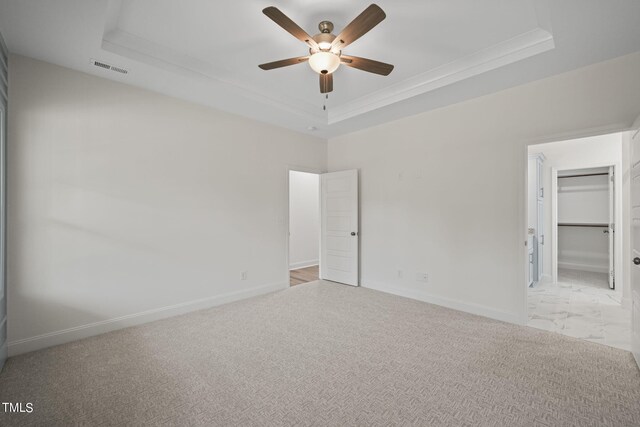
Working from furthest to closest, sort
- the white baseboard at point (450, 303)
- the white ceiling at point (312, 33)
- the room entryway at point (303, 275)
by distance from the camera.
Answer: the room entryway at point (303, 275)
the white baseboard at point (450, 303)
the white ceiling at point (312, 33)

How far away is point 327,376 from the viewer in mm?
2256

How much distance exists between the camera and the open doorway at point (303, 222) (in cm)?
679

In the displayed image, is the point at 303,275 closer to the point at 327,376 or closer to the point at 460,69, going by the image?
the point at 327,376

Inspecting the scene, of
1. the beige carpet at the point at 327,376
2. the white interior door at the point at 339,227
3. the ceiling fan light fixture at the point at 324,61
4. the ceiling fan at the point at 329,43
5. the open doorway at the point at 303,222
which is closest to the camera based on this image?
the beige carpet at the point at 327,376

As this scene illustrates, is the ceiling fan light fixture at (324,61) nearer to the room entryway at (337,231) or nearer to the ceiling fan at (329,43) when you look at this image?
the ceiling fan at (329,43)

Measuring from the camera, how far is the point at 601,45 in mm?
2488

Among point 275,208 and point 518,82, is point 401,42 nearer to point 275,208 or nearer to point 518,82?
point 518,82

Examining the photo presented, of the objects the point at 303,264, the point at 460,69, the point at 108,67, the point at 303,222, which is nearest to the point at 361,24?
the point at 460,69

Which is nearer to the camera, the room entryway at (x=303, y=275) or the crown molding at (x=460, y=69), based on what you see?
the crown molding at (x=460, y=69)

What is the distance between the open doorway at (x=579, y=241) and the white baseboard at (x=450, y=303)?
223 mm

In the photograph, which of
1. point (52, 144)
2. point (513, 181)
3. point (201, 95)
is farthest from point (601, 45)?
point (52, 144)

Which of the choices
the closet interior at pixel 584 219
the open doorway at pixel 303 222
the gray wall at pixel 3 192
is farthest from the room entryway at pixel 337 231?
the closet interior at pixel 584 219

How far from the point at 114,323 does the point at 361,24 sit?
3.74m

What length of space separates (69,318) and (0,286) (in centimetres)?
68
